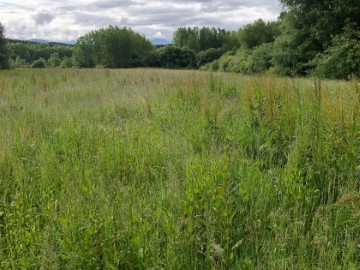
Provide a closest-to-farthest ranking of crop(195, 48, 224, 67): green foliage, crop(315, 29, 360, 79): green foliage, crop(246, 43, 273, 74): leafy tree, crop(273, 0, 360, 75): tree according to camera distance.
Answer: crop(315, 29, 360, 79): green foliage < crop(273, 0, 360, 75): tree < crop(246, 43, 273, 74): leafy tree < crop(195, 48, 224, 67): green foliage

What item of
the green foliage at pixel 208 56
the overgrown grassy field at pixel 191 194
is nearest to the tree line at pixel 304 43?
the overgrown grassy field at pixel 191 194

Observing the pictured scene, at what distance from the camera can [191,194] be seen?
2.35 m

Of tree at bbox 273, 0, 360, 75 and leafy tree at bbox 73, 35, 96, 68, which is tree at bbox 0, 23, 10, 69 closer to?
tree at bbox 273, 0, 360, 75

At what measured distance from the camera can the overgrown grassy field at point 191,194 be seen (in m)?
1.99

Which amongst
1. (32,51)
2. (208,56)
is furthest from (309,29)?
(32,51)

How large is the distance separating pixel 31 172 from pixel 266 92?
380 centimetres

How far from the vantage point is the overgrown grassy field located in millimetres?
1992

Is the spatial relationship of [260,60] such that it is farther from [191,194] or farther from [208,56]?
[208,56]

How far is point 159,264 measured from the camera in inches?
76.7

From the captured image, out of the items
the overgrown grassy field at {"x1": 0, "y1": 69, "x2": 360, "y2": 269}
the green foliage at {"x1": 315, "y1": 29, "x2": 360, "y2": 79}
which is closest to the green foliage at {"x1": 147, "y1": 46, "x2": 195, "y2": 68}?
A: the green foliage at {"x1": 315, "y1": 29, "x2": 360, "y2": 79}

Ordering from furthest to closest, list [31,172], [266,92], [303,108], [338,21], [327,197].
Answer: [338,21], [266,92], [303,108], [31,172], [327,197]

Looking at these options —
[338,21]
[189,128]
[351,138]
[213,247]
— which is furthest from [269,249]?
[338,21]

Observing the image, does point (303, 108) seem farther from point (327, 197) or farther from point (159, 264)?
point (159, 264)

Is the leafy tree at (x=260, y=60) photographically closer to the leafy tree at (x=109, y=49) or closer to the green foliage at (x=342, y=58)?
the green foliage at (x=342, y=58)
